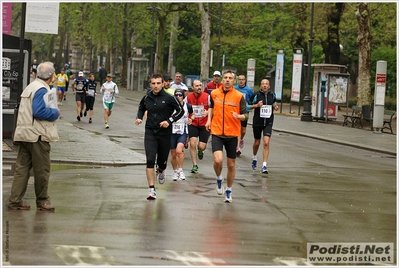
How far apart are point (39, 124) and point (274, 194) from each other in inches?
164

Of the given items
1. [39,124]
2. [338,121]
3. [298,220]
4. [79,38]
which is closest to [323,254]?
[298,220]

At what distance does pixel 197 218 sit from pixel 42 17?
10.4m

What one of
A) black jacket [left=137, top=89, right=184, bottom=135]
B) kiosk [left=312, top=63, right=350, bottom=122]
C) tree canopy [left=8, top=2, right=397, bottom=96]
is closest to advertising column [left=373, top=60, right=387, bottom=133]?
kiosk [left=312, top=63, right=350, bottom=122]

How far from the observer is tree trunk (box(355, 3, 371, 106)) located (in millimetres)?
34219

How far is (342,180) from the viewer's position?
16047 millimetres

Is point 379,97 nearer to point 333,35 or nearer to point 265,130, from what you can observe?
point 265,130

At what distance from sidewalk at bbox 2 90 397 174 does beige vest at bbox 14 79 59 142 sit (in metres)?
5.20

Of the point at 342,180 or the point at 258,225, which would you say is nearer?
the point at 258,225

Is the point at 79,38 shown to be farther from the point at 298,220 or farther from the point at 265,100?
the point at 298,220

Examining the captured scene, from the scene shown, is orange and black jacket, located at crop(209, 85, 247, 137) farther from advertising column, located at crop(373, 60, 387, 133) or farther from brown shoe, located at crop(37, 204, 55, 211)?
advertising column, located at crop(373, 60, 387, 133)

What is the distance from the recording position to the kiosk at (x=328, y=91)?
3644cm

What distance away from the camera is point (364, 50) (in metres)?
35.3

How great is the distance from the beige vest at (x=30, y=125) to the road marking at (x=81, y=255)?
259 centimetres

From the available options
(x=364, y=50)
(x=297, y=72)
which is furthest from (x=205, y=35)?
(x=364, y=50)
